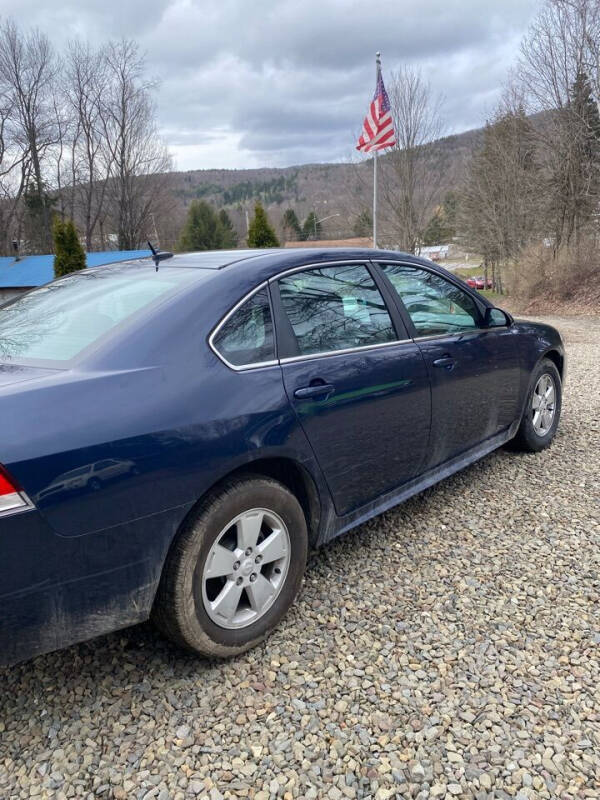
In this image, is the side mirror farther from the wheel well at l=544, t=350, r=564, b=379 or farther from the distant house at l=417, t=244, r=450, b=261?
the distant house at l=417, t=244, r=450, b=261

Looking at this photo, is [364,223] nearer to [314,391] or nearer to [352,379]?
[352,379]

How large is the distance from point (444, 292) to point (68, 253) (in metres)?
28.9

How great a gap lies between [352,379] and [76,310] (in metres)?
1.27

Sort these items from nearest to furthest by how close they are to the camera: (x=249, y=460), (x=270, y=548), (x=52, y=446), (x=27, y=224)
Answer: (x=52, y=446) < (x=249, y=460) < (x=270, y=548) < (x=27, y=224)

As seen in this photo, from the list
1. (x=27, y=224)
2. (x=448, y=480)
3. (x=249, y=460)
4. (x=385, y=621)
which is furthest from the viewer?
(x=27, y=224)

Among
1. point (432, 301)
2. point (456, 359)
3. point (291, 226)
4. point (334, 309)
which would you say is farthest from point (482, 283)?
point (334, 309)

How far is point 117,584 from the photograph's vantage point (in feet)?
6.10

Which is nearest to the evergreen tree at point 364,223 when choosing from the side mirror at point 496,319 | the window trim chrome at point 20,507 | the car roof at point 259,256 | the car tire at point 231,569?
the side mirror at point 496,319

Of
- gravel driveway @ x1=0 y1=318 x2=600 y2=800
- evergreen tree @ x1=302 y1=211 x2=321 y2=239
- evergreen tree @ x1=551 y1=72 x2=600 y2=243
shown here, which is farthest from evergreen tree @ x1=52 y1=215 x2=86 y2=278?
evergreen tree @ x1=302 y1=211 x2=321 y2=239

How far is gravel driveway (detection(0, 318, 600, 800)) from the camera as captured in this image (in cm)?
176

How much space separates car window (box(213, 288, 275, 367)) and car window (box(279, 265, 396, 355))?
14 centimetres

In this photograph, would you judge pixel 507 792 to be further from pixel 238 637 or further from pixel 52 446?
pixel 52 446

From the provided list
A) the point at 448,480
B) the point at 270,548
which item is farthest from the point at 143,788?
the point at 448,480

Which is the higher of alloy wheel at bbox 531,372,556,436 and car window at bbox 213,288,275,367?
car window at bbox 213,288,275,367
